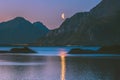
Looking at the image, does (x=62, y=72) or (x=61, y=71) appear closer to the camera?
(x=62, y=72)

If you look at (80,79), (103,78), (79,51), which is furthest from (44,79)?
(79,51)

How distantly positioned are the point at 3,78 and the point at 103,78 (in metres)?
12.8

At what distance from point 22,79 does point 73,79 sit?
6346mm

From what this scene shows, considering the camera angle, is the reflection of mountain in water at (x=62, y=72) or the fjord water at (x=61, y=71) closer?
the reflection of mountain in water at (x=62, y=72)

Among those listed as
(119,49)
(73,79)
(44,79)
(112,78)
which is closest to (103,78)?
(112,78)

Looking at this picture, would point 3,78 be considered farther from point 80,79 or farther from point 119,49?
point 119,49

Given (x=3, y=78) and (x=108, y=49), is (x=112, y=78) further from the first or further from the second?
(x=108, y=49)

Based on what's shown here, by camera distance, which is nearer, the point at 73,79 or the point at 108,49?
the point at 73,79

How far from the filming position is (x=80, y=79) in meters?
51.1

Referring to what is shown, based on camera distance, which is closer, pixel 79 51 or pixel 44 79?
pixel 44 79

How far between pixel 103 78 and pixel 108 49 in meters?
136

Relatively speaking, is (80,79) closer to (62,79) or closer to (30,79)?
(62,79)

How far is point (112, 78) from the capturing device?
172 feet

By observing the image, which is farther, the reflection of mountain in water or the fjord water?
the fjord water
